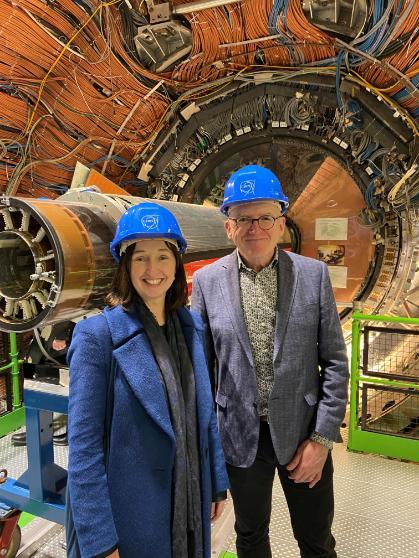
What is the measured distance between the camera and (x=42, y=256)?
1.20 metres

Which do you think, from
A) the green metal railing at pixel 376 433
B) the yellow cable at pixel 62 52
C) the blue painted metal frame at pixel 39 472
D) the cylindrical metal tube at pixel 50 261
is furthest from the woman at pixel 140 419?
the yellow cable at pixel 62 52

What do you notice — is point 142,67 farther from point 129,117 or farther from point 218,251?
point 218,251

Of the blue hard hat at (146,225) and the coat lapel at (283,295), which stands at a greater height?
the blue hard hat at (146,225)

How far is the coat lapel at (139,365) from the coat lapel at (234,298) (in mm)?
392

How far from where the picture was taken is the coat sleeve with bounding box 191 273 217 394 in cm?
145

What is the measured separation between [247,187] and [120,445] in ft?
2.63

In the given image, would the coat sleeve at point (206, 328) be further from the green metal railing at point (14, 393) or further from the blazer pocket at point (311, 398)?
the green metal railing at point (14, 393)

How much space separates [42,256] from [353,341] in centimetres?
221

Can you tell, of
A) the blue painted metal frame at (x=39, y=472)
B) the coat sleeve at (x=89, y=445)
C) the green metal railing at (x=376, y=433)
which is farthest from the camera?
the green metal railing at (x=376, y=433)

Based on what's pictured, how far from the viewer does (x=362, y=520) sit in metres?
2.09

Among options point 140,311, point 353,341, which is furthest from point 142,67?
point 140,311

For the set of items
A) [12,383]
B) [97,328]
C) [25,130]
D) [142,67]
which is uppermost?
[142,67]

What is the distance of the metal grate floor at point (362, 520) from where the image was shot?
192 cm

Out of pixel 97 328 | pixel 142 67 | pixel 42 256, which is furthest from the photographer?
pixel 142 67
